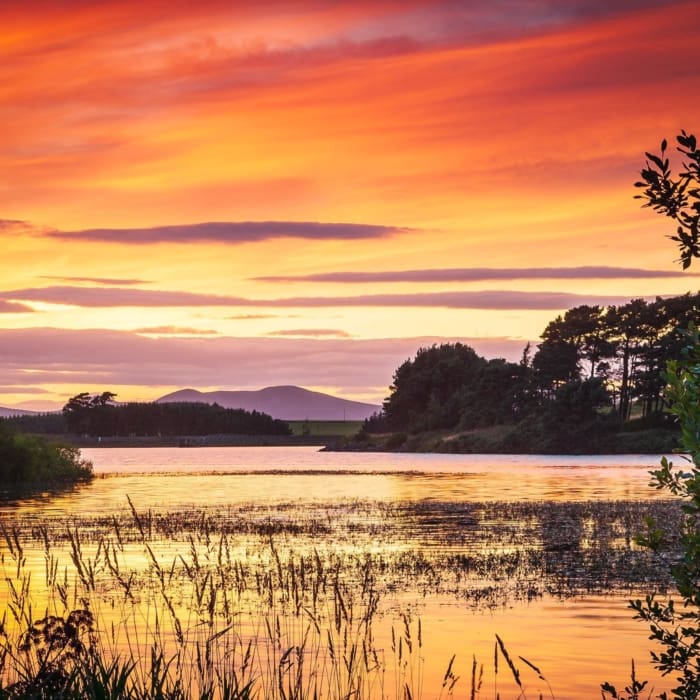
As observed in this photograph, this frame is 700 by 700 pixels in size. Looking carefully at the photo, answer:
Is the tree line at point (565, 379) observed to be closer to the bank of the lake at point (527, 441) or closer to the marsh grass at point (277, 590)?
the bank of the lake at point (527, 441)

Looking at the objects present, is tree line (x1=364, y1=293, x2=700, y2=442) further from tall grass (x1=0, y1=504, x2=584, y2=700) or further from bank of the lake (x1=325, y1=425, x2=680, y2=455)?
tall grass (x1=0, y1=504, x2=584, y2=700)

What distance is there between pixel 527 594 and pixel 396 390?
16003 cm

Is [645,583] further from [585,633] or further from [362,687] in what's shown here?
[362,687]

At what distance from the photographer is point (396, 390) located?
18488 centimetres

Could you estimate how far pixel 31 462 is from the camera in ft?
249

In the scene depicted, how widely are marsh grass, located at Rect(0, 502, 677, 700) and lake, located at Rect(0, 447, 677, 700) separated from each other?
4.2 inches

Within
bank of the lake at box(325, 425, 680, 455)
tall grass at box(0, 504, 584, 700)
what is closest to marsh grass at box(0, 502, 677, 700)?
tall grass at box(0, 504, 584, 700)

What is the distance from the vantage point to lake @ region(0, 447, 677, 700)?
19000mm

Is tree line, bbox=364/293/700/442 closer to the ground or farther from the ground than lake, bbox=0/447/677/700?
farther from the ground

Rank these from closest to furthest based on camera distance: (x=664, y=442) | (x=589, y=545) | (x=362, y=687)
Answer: (x=362, y=687) < (x=589, y=545) < (x=664, y=442)

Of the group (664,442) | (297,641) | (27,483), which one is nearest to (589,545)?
(297,641)

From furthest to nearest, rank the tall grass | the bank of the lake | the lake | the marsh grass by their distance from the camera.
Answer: the bank of the lake < the lake < the marsh grass < the tall grass

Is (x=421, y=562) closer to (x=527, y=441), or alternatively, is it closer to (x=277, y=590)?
(x=277, y=590)

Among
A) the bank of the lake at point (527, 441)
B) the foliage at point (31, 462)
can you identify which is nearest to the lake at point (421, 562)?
the foliage at point (31, 462)
